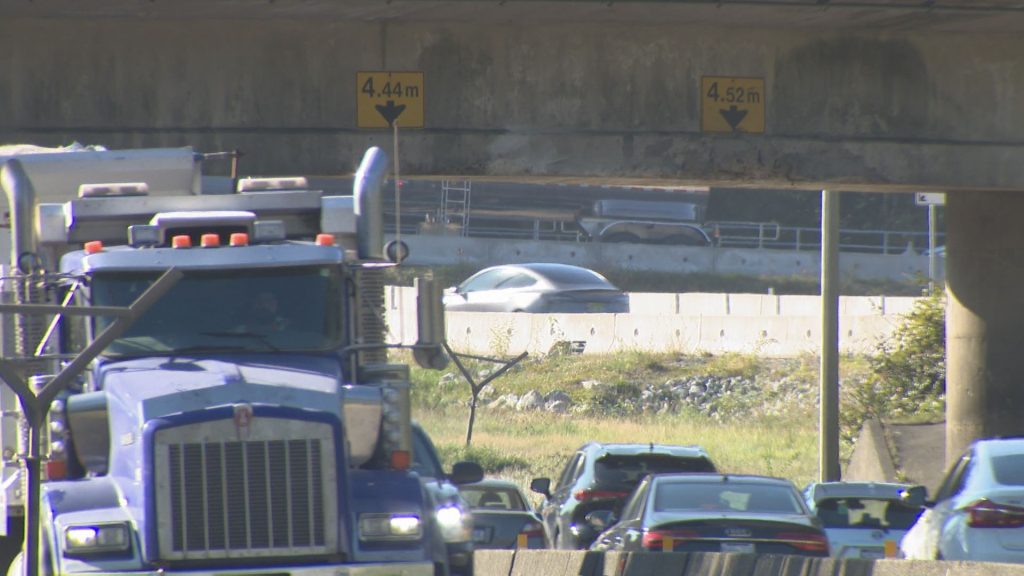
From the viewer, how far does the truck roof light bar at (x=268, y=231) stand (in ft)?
40.9

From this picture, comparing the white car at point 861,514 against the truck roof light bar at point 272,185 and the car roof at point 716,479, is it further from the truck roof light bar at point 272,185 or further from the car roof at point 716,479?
the truck roof light bar at point 272,185

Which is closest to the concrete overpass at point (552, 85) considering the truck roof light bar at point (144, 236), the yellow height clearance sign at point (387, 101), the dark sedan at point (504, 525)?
the yellow height clearance sign at point (387, 101)

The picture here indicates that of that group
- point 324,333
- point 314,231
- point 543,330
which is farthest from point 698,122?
point 543,330

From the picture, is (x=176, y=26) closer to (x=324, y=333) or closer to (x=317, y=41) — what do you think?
(x=317, y=41)

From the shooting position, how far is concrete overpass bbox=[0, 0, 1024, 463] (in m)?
18.9

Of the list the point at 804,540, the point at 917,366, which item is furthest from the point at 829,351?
the point at 804,540

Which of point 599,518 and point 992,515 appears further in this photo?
point 599,518

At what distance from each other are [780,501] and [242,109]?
6.91 metres

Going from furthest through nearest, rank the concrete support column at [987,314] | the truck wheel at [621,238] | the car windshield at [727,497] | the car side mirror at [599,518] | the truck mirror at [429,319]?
the truck wheel at [621,238] < the concrete support column at [987,314] < the car side mirror at [599,518] < the car windshield at [727,497] < the truck mirror at [429,319]

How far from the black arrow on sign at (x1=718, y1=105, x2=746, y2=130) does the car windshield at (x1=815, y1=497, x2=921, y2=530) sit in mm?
4252

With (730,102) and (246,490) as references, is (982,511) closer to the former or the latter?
(246,490)

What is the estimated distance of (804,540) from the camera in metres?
15.9

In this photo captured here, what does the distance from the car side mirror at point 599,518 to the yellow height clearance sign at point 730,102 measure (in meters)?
4.51

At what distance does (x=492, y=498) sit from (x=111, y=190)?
9.94 meters
